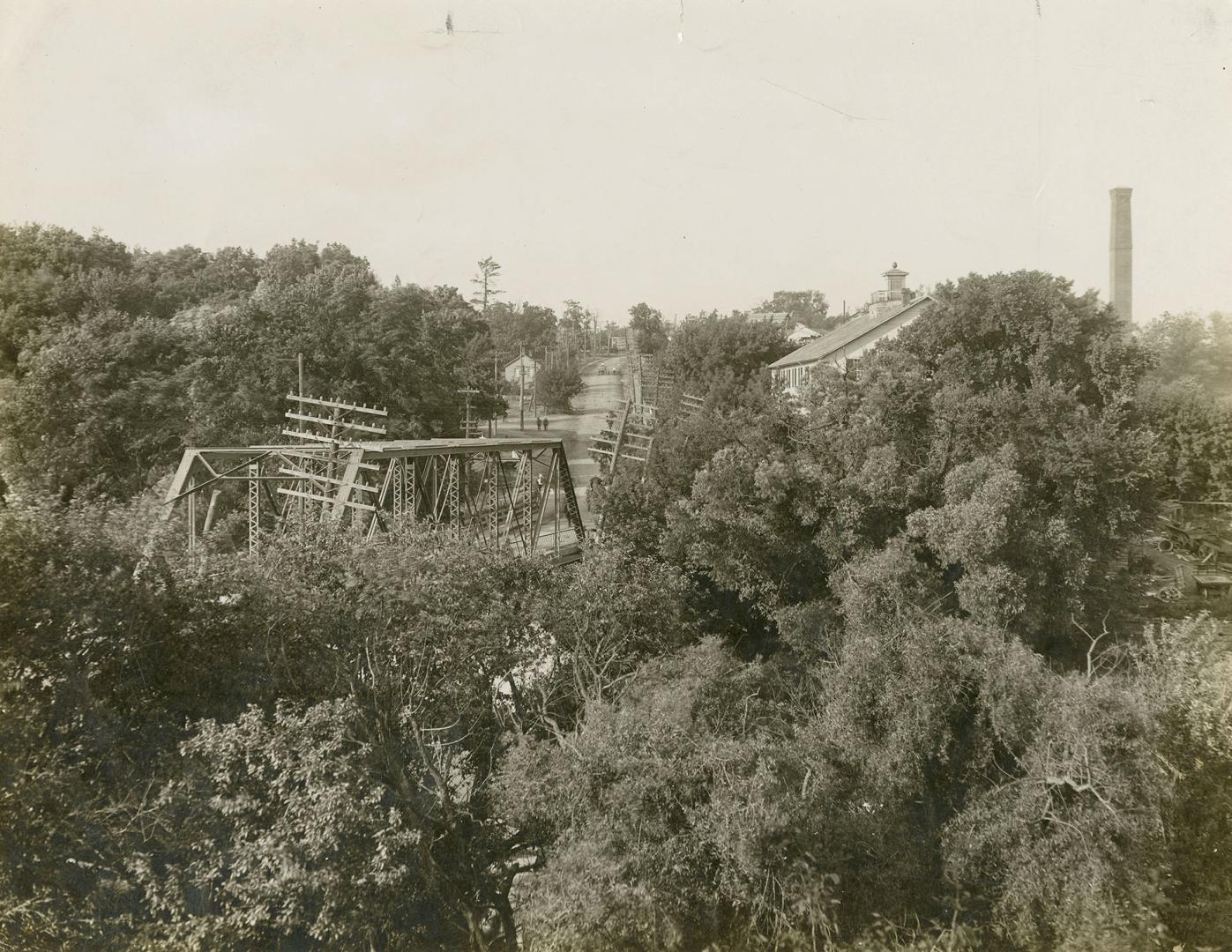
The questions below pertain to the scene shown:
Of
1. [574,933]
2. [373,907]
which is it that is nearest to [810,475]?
[574,933]

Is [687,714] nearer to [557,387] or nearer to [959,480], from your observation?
[959,480]

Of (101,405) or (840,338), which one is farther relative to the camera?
(840,338)

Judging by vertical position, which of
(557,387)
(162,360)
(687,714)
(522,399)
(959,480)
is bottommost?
(687,714)

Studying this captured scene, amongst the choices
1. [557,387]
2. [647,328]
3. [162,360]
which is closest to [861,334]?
[162,360]

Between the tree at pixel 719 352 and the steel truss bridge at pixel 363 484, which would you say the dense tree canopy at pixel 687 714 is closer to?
the steel truss bridge at pixel 363 484

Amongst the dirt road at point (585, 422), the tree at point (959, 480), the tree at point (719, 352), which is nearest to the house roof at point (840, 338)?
the tree at point (719, 352)

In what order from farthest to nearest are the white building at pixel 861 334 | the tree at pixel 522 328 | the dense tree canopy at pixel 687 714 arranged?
1. the tree at pixel 522 328
2. the white building at pixel 861 334
3. the dense tree canopy at pixel 687 714
